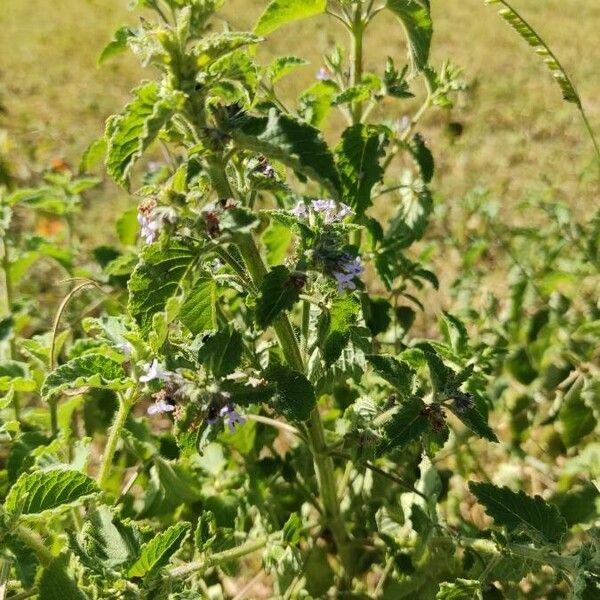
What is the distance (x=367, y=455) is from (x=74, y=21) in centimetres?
545

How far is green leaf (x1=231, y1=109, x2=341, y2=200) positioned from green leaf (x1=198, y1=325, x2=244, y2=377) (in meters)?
0.34

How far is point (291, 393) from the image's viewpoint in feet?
4.28

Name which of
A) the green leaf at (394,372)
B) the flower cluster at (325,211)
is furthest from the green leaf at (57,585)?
the flower cluster at (325,211)

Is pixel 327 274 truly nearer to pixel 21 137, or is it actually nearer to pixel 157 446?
pixel 157 446

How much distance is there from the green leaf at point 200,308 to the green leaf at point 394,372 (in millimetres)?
341

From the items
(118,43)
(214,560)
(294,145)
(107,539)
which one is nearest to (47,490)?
(107,539)

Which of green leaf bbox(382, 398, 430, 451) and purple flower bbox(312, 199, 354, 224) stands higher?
purple flower bbox(312, 199, 354, 224)

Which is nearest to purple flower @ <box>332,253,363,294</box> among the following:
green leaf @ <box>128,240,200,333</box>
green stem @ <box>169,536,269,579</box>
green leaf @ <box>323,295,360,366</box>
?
green leaf @ <box>323,295,360,366</box>

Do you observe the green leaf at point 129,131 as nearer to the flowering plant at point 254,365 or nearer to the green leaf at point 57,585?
the flowering plant at point 254,365

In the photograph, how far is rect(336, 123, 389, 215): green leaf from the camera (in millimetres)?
1551

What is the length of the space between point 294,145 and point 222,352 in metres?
0.39

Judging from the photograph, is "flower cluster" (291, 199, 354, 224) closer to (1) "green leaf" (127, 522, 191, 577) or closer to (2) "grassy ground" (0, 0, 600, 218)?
(1) "green leaf" (127, 522, 191, 577)

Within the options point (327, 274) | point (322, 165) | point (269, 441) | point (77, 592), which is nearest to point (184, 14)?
point (322, 165)

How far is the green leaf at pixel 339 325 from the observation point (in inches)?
52.6
